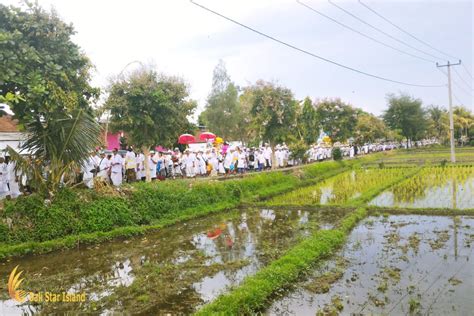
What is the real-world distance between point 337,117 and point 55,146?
3286 cm

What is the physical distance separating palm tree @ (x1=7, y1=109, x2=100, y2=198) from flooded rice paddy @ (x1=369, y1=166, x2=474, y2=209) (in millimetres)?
9293

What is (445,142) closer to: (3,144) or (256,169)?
(256,169)

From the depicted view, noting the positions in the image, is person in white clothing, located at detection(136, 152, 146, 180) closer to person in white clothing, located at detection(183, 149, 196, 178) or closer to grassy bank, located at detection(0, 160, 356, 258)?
person in white clothing, located at detection(183, 149, 196, 178)

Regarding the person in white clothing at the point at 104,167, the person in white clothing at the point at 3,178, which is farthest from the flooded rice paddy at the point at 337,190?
the person in white clothing at the point at 3,178

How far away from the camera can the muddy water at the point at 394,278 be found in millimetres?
5598

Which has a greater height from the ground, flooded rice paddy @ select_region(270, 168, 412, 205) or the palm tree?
the palm tree

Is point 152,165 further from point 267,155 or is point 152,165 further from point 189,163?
point 267,155

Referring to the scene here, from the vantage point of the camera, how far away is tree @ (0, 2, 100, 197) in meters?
9.44

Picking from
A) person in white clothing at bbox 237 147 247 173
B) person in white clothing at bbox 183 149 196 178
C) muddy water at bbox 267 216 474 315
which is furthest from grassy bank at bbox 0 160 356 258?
person in white clothing at bbox 237 147 247 173

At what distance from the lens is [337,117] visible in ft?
130

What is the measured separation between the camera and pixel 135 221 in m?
11.2

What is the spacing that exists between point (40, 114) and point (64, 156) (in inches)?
46.4

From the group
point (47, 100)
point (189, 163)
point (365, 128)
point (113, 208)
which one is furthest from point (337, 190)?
point (365, 128)

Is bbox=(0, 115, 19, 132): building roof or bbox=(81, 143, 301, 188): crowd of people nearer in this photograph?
bbox=(81, 143, 301, 188): crowd of people
